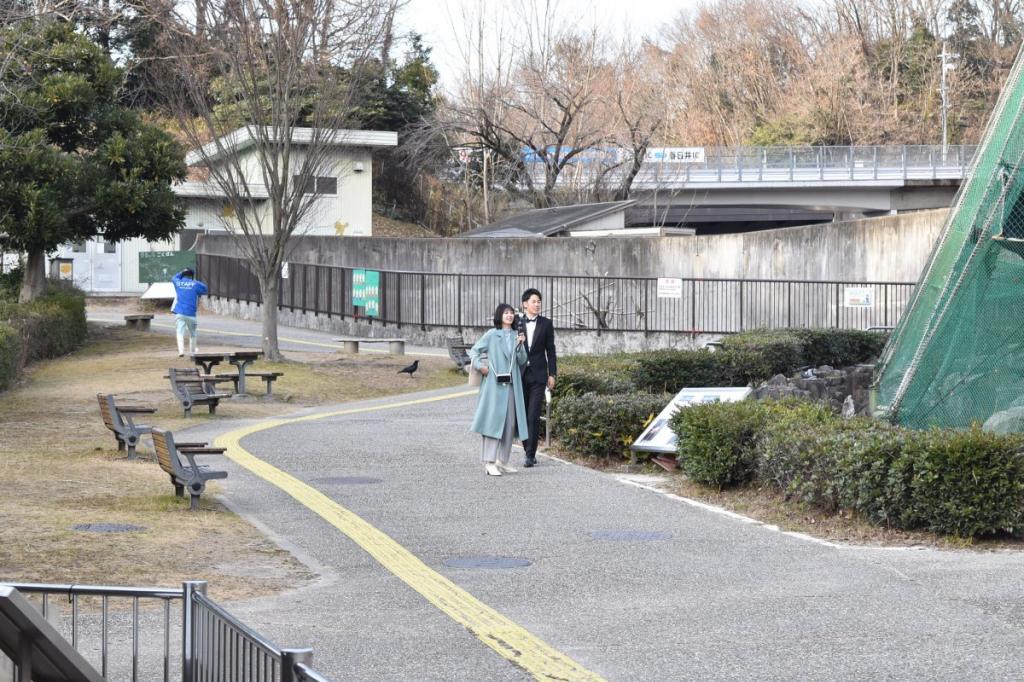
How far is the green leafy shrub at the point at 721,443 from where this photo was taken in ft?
40.3

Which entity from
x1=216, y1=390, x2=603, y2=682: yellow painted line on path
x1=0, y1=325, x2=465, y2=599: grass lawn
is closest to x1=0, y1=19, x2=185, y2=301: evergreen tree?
x1=0, y1=325, x2=465, y2=599: grass lawn

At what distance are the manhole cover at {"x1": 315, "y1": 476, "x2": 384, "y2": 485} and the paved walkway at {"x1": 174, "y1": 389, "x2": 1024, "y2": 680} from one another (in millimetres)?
57

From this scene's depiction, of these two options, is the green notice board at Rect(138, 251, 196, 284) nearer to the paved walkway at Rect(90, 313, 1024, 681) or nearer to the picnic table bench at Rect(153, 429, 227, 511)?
the paved walkway at Rect(90, 313, 1024, 681)

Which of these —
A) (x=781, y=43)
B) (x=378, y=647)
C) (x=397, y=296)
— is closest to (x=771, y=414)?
(x=378, y=647)

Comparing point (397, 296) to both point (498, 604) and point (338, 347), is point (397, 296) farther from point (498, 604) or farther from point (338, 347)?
point (498, 604)

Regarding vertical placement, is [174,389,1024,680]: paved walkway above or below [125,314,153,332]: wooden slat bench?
below

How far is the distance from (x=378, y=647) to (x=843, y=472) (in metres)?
4.79

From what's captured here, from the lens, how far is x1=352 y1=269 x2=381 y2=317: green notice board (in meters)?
35.8

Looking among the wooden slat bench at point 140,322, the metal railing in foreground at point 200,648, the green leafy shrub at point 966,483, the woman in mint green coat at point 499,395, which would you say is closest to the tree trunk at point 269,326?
the wooden slat bench at point 140,322

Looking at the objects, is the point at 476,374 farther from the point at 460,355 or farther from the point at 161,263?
the point at 161,263

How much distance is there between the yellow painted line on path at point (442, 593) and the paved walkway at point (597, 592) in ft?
0.07

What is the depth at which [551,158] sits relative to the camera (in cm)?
5178

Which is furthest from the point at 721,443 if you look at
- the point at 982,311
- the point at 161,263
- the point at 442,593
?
the point at 161,263

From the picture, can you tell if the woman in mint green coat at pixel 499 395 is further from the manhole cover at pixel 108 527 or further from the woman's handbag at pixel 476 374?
the manhole cover at pixel 108 527
